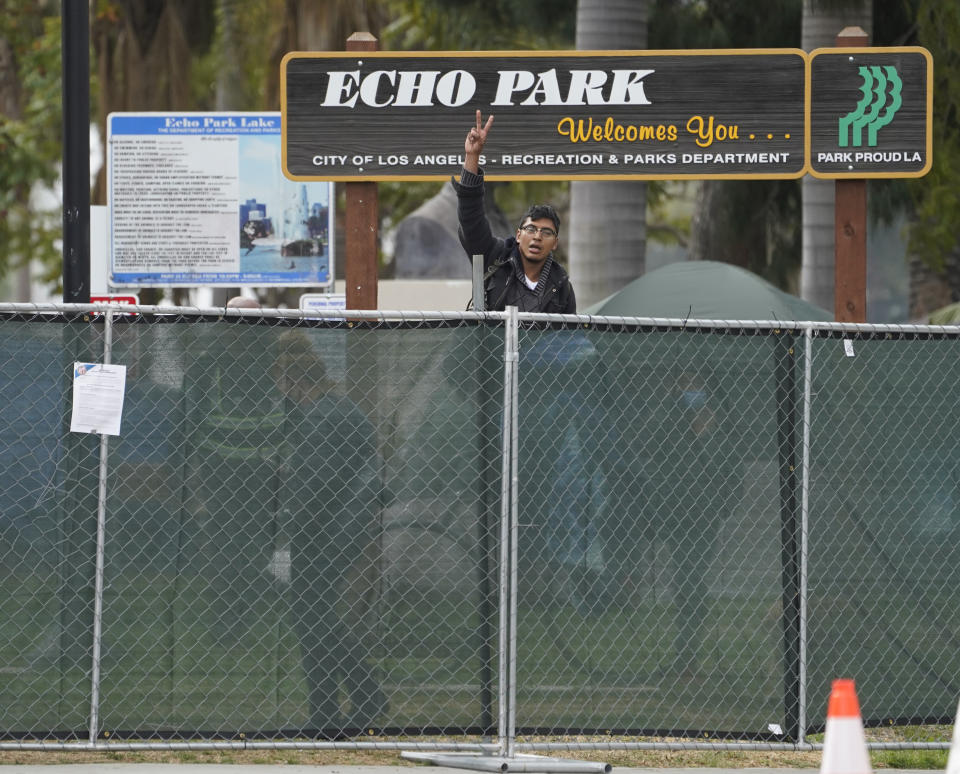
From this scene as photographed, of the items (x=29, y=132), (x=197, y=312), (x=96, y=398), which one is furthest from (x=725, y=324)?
(x=29, y=132)

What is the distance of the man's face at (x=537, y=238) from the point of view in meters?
7.11

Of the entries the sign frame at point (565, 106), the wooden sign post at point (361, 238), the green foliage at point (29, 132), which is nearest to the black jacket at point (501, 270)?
the sign frame at point (565, 106)

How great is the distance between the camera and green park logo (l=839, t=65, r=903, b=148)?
311 inches

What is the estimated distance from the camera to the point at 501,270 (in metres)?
7.34

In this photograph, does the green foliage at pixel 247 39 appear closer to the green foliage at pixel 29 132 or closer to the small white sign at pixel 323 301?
the green foliage at pixel 29 132

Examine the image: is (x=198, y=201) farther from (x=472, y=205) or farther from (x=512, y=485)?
(x=512, y=485)

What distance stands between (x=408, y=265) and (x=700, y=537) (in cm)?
1071

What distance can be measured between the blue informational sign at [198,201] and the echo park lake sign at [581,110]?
394 centimetres

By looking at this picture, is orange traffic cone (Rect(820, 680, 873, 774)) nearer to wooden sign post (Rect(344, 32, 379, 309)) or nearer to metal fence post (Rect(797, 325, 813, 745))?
metal fence post (Rect(797, 325, 813, 745))

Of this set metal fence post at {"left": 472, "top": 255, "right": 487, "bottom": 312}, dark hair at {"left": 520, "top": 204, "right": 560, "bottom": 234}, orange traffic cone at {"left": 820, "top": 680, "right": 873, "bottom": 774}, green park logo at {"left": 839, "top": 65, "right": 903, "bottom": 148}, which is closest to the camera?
orange traffic cone at {"left": 820, "top": 680, "right": 873, "bottom": 774}

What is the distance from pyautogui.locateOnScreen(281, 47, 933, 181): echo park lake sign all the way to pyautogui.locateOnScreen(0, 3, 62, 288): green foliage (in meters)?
16.3

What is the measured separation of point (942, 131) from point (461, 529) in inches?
327

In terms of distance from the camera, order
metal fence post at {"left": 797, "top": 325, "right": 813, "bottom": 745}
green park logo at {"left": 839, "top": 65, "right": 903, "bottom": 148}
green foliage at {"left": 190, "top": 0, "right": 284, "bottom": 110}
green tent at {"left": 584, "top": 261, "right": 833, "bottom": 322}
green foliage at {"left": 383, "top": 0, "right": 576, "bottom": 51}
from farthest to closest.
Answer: green foliage at {"left": 190, "top": 0, "right": 284, "bottom": 110}
green foliage at {"left": 383, "top": 0, "right": 576, "bottom": 51}
green tent at {"left": 584, "top": 261, "right": 833, "bottom": 322}
green park logo at {"left": 839, "top": 65, "right": 903, "bottom": 148}
metal fence post at {"left": 797, "top": 325, "right": 813, "bottom": 745}

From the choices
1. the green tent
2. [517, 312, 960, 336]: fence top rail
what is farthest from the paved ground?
the green tent
